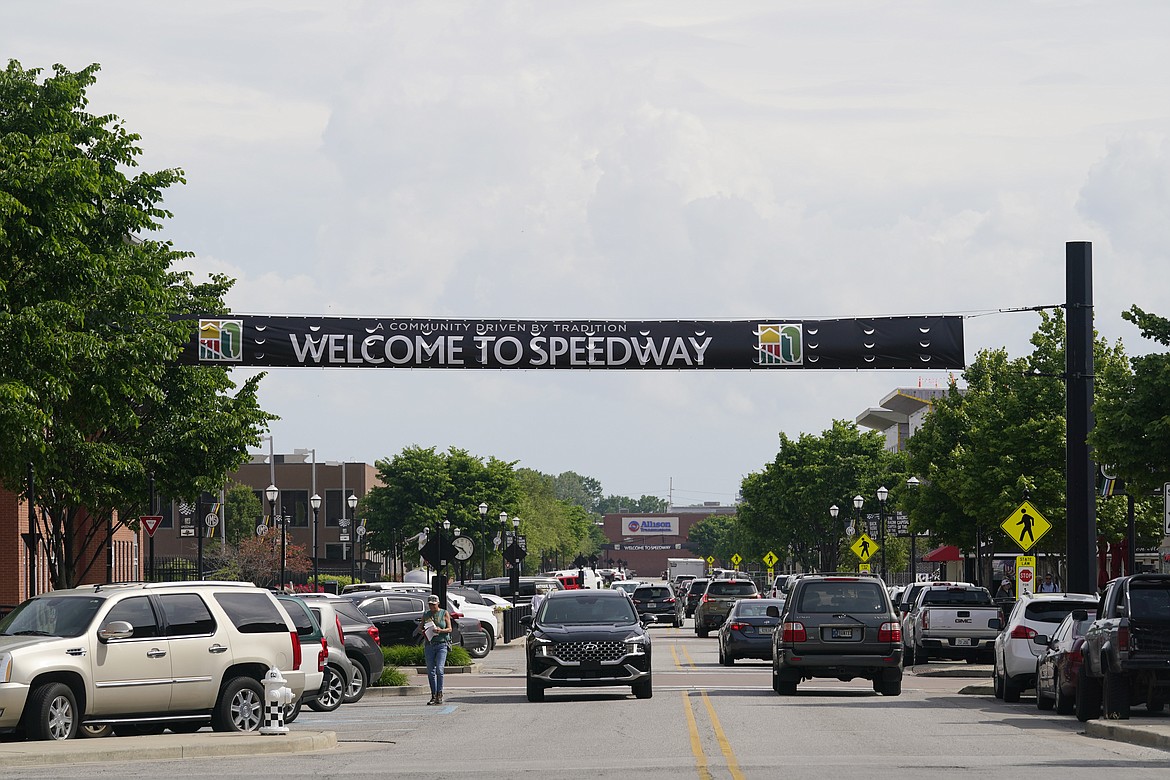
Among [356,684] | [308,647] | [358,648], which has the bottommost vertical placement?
[356,684]

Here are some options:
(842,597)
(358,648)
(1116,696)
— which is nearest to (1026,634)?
(842,597)

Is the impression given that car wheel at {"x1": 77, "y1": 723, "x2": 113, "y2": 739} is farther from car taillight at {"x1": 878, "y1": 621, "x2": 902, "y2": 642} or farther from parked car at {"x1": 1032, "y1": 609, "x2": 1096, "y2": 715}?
parked car at {"x1": 1032, "y1": 609, "x2": 1096, "y2": 715}

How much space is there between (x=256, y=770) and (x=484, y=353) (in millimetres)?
17362

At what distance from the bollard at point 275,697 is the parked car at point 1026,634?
12098 mm

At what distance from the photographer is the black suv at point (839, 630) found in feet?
84.4

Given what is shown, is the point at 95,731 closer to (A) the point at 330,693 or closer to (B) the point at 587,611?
(A) the point at 330,693

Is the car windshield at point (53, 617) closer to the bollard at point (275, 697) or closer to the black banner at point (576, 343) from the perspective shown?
the bollard at point (275, 697)

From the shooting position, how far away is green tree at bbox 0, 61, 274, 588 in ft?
79.2

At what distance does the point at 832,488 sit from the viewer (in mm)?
94500

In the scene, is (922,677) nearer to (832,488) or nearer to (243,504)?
(832,488)

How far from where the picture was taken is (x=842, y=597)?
2606 centimetres

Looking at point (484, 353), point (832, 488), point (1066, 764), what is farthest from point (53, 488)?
point (832, 488)

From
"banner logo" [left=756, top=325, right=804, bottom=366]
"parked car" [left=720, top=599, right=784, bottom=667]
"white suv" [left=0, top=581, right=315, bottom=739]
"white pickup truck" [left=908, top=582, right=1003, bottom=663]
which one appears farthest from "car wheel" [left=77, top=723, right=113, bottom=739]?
"white pickup truck" [left=908, top=582, right=1003, bottom=663]

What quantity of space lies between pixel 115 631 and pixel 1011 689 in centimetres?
1429
